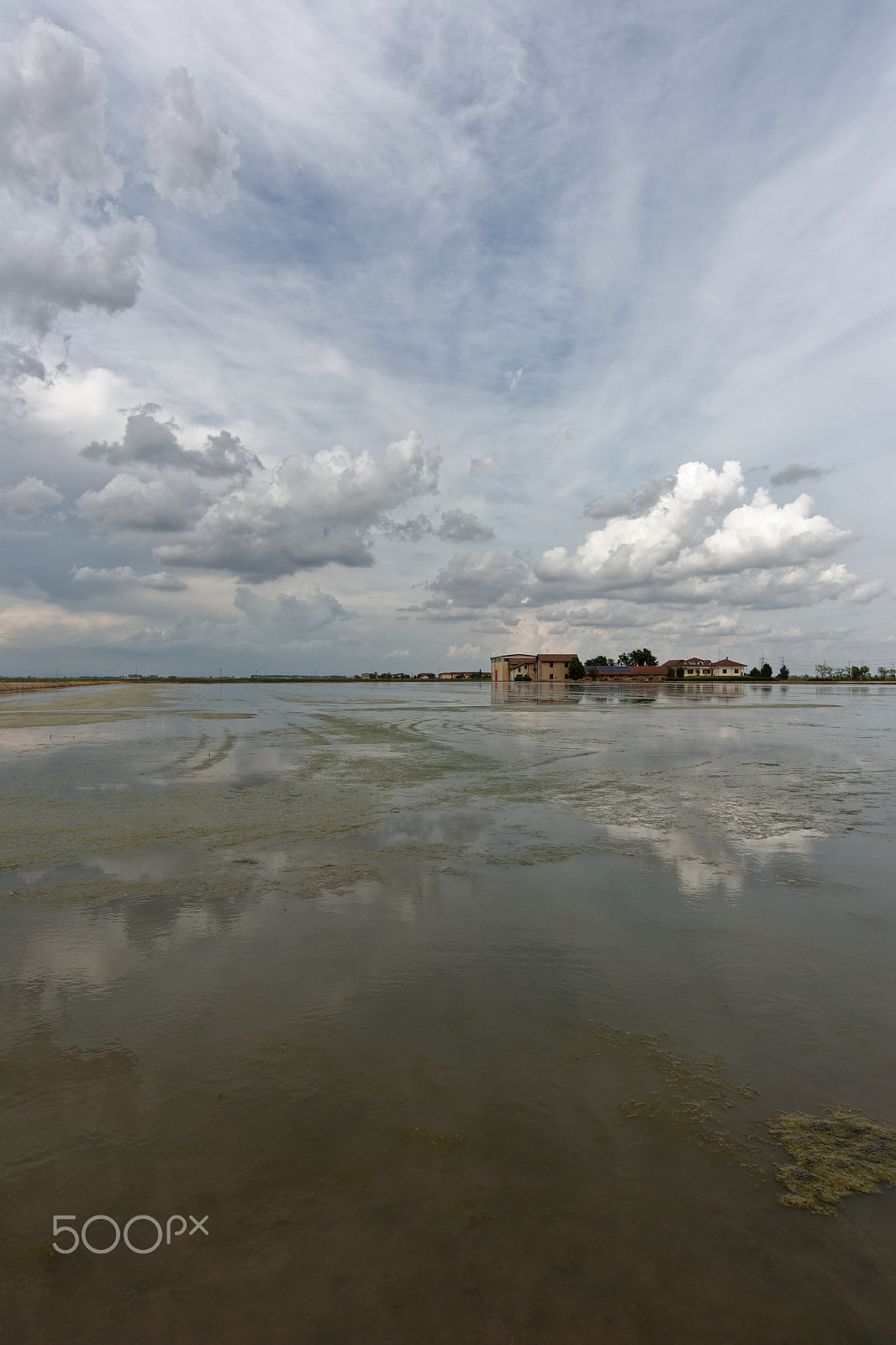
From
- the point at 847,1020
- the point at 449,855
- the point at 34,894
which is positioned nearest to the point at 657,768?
the point at 449,855

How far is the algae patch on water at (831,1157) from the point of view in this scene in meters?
3.74

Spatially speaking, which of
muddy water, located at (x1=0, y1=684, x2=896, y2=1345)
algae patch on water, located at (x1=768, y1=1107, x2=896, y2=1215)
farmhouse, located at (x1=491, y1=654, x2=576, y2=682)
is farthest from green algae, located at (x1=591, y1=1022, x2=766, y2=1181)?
farmhouse, located at (x1=491, y1=654, x2=576, y2=682)

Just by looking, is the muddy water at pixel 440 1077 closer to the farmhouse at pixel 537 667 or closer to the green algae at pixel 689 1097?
the green algae at pixel 689 1097

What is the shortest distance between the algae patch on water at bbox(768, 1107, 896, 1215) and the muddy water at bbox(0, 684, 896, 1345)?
3.9 inches

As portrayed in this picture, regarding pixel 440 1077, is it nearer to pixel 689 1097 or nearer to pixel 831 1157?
pixel 689 1097

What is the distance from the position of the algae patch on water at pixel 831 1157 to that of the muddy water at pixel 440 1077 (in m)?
0.10

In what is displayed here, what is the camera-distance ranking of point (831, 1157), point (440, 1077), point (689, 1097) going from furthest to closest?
point (440, 1077) → point (689, 1097) → point (831, 1157)

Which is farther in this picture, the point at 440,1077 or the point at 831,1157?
the point at 440,1077

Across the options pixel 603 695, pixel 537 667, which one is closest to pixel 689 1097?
pixel 603 695

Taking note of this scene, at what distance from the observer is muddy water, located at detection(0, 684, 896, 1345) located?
Answer: 123 inches

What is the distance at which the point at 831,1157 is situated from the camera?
13.1 ft

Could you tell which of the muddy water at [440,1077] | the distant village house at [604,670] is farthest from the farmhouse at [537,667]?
the muddy water at [440,1077]

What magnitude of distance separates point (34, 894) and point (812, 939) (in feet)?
32.6

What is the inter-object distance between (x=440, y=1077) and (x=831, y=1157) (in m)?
2.61
